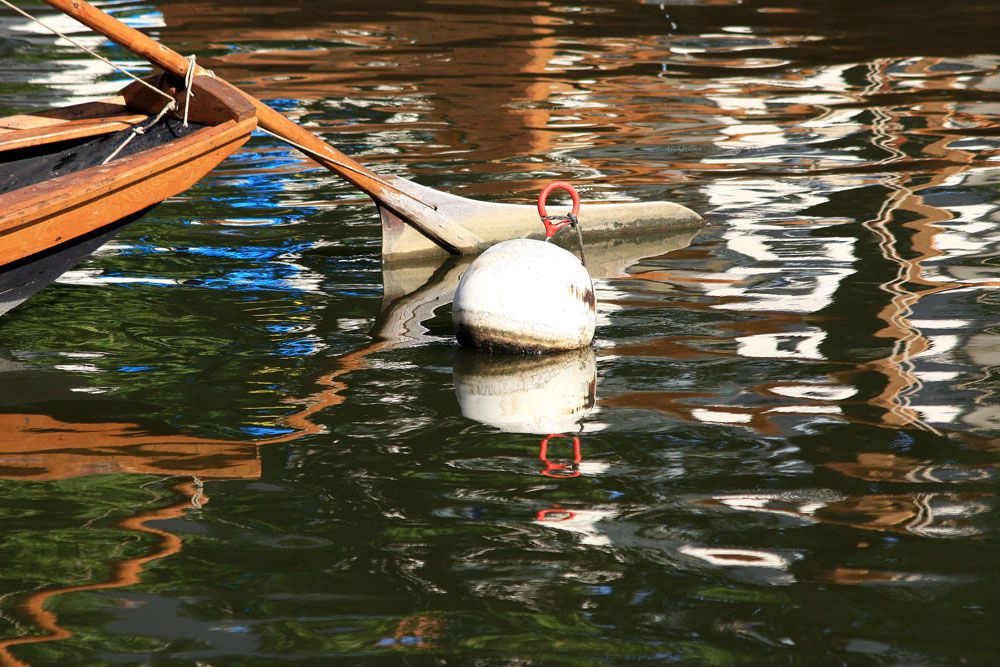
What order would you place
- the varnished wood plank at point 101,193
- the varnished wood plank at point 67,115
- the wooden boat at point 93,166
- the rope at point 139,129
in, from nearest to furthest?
the varnished wood plank at point 101,193 < the wooden boat at point 93,166 < the rope at point 139,129 < the varnished wood plank at point 67,115

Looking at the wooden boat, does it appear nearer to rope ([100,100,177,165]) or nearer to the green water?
rope ([100,100,177,165])

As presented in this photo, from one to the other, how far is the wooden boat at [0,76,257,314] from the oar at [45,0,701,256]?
436 mm

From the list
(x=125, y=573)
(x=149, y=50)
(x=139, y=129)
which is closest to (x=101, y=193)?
(x=149, y=50)

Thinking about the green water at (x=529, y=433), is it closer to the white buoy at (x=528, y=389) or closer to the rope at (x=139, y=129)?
the white buoy at (x=528, y=389)

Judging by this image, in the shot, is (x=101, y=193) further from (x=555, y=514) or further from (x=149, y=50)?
(x=555, y=514)

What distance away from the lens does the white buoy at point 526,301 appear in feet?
20.2

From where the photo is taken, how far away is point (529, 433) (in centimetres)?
532

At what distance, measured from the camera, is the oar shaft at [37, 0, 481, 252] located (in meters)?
7.19

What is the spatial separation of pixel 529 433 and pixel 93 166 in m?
3.17

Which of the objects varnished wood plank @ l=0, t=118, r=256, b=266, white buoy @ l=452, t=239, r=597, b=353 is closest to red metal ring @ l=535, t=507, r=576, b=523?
white buoy @ l=452, t=239, r=597, b=353

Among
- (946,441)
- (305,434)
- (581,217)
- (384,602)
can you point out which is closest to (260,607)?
(384,602)

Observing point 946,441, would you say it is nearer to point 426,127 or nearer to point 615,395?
point 615,395

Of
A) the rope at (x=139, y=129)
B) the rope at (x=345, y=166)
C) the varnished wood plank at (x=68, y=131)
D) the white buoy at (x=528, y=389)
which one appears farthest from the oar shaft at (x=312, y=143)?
the white buoy at (x=528, y=389)

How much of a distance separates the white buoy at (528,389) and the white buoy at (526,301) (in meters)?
0.08
